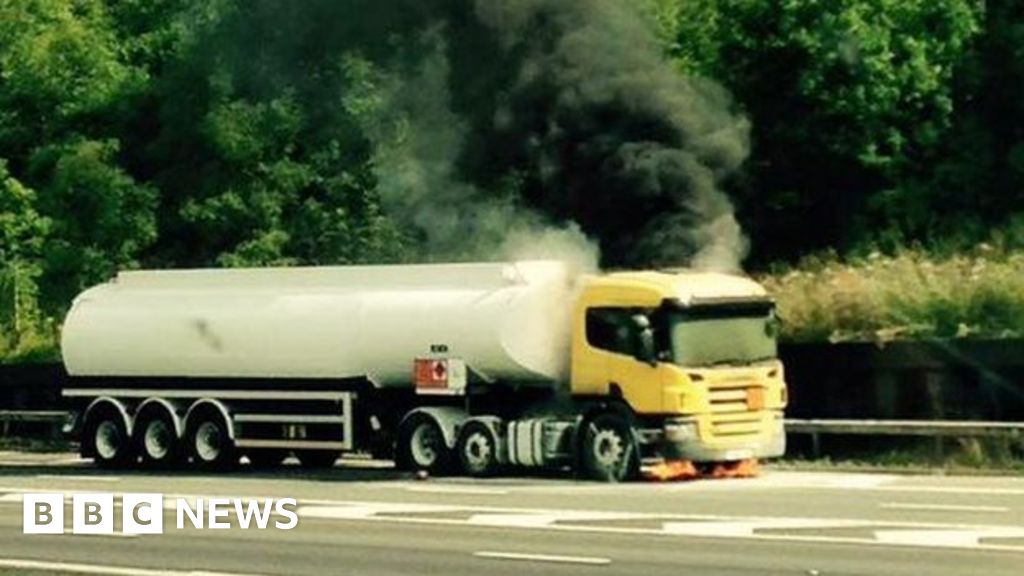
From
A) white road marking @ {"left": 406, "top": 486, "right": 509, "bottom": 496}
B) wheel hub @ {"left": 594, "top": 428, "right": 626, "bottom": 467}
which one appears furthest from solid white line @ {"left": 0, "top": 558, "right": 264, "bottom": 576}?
wheel hub @ {"left": 594, "top": 428, "right": 626, "bottom": 467}

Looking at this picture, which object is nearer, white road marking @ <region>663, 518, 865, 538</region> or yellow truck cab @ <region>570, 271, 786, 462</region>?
white road marking @ <region>663, 518, 865, 538</region>

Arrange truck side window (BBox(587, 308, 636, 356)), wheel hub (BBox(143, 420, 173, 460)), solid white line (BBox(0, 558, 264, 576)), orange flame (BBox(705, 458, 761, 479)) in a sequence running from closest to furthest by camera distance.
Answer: solid white line (BBox(0, 558, 264, 576)), truck side window (BBox(587, 308, 636, 356)), orange flame (BBox(705, 458, 761, 479)), wheel hub (BBox(143, 420, 173, 460))

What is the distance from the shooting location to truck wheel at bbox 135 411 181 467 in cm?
3591

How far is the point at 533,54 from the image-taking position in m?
40.3

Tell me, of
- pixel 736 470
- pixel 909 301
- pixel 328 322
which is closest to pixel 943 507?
pixel 736 470

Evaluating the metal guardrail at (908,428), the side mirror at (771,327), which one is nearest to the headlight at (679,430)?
the side mirror at (771,327)

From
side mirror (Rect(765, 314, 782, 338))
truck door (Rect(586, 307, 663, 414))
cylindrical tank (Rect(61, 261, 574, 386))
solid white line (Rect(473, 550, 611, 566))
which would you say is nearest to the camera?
solid white line (Rect(473, 550, 611, 566))

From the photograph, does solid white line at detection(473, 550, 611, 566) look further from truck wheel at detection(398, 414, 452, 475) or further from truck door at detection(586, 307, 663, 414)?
truck wheel at detection(398, 414, 452, 475)

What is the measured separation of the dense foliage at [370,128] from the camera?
1779 inches

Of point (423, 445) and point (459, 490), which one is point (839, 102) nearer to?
point (423, 445)

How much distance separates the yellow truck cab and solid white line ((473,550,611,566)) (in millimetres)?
9601

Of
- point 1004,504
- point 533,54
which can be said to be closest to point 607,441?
point 1004,504

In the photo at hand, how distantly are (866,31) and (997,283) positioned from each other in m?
13.8

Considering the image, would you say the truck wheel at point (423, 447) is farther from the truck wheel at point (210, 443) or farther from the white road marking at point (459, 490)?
the truck wheel at point (210, 443)
